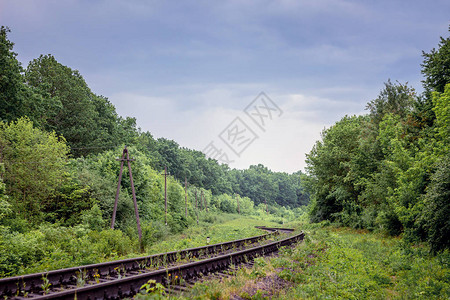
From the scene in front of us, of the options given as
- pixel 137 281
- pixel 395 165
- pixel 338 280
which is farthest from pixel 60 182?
pixel 395 165

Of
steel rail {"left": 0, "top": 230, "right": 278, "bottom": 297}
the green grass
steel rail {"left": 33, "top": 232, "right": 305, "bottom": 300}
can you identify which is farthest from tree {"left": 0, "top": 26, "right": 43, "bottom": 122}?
steel rail {"left": 33, "top": 232, "right": 305, "bottom": 300}

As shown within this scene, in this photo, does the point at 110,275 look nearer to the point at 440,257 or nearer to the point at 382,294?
the point at 382,294

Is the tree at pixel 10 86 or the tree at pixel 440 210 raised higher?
the tree at pixel 10 86

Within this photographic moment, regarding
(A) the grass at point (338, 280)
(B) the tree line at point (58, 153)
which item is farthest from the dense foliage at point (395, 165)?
(B) the tree line at point (58, 153)

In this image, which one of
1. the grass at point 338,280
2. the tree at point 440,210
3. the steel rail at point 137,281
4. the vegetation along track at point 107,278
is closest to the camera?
the steel rail at point 137,281

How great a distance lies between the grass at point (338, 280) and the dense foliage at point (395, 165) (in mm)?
1950

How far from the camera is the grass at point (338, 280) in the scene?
25.7 feet

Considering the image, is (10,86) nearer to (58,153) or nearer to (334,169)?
(58,153)

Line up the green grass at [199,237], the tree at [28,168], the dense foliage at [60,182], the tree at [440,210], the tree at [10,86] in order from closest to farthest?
the tree at [440,210] < the dense foliage at [60,182] < the green grass at [199,237] < the tree at [28,168] < the tree at [10,86]

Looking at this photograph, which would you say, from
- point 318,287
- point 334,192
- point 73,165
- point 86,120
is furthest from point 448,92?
point 86,120

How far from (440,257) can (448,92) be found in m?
8.17

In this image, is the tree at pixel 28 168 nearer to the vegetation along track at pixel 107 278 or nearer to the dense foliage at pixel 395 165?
the vegetation along track at pixel 107 278

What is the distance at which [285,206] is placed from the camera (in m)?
154

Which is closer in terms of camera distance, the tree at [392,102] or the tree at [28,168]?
the tree at [28,168]
